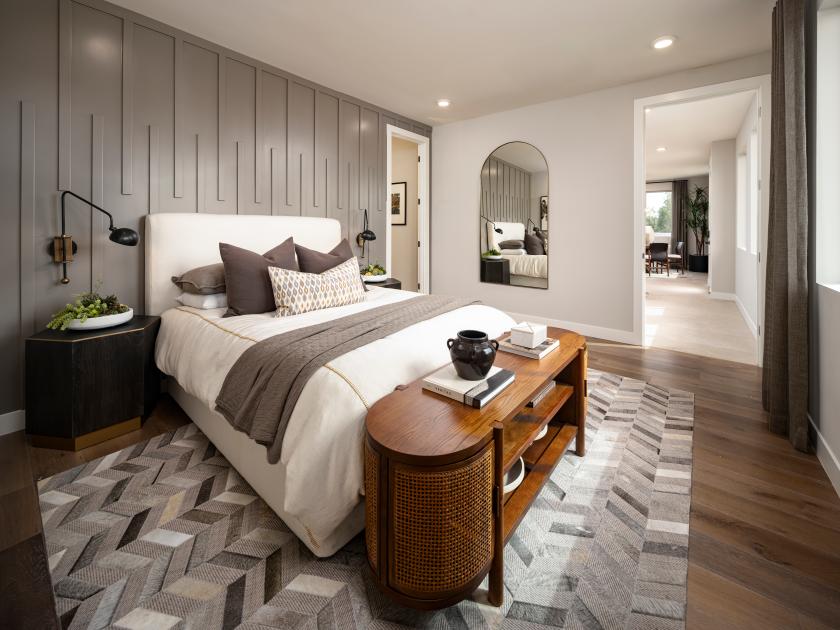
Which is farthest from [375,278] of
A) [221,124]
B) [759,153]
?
[759,153]

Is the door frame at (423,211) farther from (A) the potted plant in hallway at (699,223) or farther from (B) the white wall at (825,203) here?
(A) the potted plant in hallway at (699,223)

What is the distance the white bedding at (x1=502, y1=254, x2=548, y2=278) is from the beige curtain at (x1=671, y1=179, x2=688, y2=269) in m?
8.70

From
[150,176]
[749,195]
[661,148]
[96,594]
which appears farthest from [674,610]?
[661,148]

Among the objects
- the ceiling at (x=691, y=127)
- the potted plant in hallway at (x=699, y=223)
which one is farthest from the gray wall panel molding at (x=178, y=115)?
the potted plant in hallway at (x=699, y=223)

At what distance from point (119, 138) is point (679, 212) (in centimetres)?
1289

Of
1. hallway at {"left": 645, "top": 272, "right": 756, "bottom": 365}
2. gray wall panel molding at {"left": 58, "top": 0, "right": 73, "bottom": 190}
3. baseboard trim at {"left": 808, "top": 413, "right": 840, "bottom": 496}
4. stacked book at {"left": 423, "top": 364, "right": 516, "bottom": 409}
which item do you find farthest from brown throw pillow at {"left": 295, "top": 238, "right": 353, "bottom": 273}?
hallway at {"left": 645, "top": 272, "right": 756, "bottom": 365}

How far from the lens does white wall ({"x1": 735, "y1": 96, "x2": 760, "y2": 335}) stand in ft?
16.7

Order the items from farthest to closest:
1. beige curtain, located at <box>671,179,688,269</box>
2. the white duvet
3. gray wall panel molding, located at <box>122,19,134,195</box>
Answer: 1. beige curtain, located at <box>671,179,688,269</box>
2. gray wall panel molding, located at <box>122,19,134,195</box>
3. the white duvet

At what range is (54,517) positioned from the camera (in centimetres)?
167

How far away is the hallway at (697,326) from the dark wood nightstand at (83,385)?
4.46 metres

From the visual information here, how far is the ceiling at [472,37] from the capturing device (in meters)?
2.76

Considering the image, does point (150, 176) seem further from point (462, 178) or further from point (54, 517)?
point (462, 178)

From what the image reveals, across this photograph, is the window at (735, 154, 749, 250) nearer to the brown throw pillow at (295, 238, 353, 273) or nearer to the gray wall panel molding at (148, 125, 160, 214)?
the brown throw pillow at (295, 238, 353, 273)

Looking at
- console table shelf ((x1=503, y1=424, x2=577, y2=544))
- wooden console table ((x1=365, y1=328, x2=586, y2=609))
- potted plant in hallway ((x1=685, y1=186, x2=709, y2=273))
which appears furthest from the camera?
potted plant in hallway ((x1=685, y1=186, x2=709, y2=273))
